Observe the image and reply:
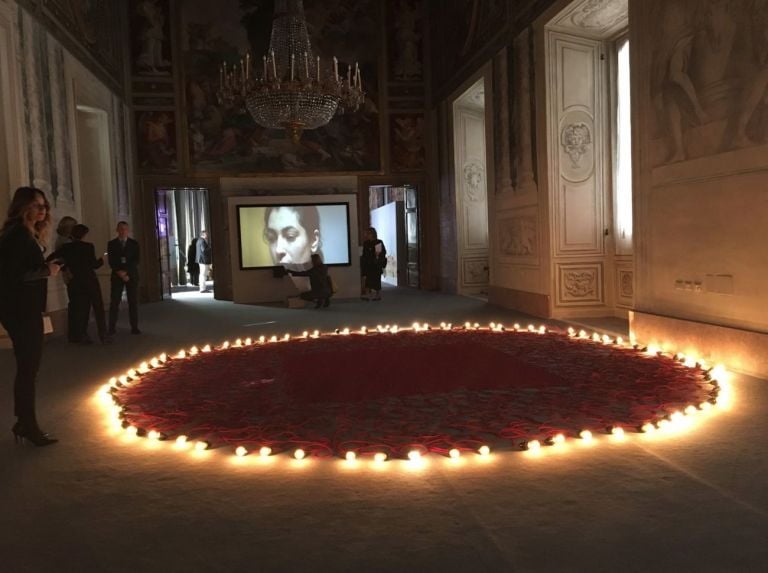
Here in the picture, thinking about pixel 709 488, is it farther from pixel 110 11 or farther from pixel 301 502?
pixel 110 11

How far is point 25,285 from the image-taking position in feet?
12.9

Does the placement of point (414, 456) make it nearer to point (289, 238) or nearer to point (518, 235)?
point (518, 235)

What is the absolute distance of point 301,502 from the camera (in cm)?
315

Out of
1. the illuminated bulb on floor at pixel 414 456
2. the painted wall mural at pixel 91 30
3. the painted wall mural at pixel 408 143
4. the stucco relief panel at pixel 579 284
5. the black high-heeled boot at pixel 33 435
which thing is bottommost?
the illuminated bulb on floor at pixel 414 456

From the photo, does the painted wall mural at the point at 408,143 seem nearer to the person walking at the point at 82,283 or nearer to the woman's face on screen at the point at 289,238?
the woman's face on screen at the point at 289,238

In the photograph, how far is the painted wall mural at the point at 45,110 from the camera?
29.6 ft

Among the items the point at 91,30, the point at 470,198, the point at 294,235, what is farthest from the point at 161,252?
the point at 470,198

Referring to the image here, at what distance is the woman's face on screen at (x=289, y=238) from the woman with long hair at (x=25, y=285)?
11.2 meters

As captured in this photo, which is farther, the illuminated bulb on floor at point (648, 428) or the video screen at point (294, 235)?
the video screen at point (294, 235)

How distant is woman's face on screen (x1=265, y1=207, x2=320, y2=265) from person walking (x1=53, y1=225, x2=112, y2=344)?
6.82 meters

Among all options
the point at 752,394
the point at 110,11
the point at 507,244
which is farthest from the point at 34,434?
the point at 110,11

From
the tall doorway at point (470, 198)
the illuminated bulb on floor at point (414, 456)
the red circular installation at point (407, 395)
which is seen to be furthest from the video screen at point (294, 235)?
the illuminated bulb on floor at point (414, 456)

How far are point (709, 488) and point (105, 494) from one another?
307 centimetres

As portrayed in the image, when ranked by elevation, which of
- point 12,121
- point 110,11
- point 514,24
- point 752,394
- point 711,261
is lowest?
point 752,394
